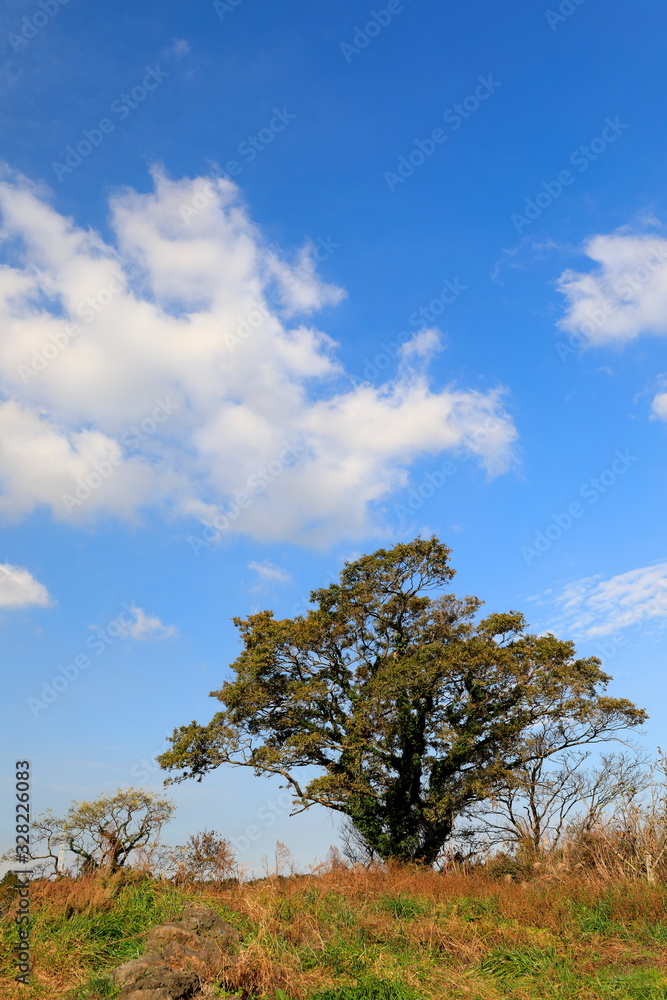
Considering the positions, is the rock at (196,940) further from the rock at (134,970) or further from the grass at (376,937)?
the grass at (376,937)

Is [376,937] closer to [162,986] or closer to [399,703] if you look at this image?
[162,986]

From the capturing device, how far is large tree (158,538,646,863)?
2261 centimetres

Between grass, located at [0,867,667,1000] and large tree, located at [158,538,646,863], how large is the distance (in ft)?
31.0

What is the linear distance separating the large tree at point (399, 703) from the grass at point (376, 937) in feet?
31.0

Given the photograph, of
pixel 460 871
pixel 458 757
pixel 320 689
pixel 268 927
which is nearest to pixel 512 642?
pixel 458 757

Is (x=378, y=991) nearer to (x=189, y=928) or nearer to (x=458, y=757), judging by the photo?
(x=189, y=928)

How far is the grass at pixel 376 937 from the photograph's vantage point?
26.4ft

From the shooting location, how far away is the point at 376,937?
9.59m

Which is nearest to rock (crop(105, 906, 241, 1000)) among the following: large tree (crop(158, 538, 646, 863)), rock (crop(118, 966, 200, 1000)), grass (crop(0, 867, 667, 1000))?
rock (crop(118, 966, 200, 1000))

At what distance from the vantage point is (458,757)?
2286cm

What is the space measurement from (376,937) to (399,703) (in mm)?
13924

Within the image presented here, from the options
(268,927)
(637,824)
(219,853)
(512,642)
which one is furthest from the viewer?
(512,642)

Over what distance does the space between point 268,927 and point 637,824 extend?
331 inches

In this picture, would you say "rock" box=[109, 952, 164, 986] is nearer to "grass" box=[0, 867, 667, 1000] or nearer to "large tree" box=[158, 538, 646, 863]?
"grass" box=[0, 867, 667, 1000]
